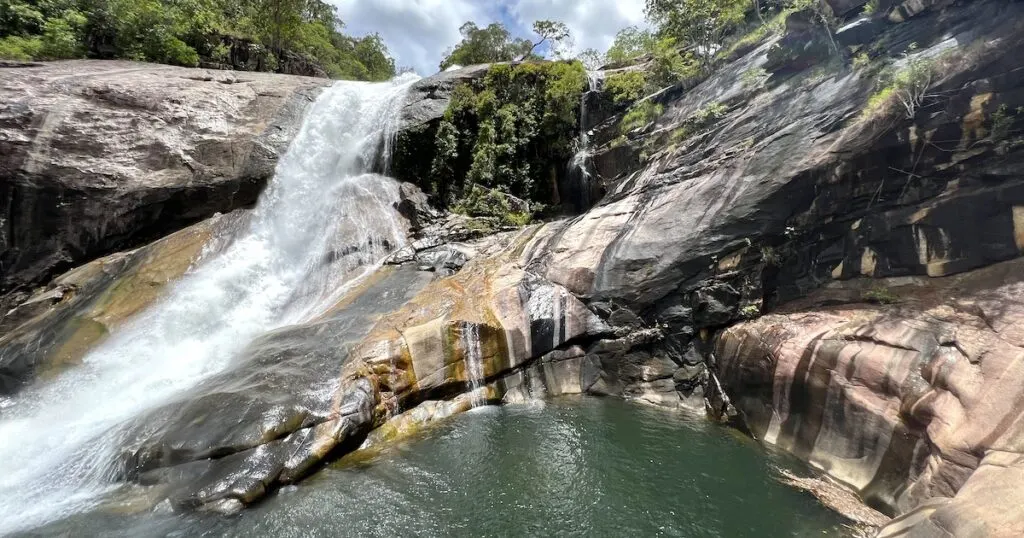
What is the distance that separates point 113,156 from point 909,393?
23194 millimetres

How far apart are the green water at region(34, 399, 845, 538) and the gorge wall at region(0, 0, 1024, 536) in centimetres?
78

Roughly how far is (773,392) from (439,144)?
695 inches

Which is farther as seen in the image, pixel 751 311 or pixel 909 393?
pixel 751 311

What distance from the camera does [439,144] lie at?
21.8 metres

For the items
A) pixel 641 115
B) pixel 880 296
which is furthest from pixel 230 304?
pixel 880 296

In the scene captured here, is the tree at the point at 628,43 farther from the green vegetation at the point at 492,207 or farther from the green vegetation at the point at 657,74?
the green vegetation at the point at 492,207

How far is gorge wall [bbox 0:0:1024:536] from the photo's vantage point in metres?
7.32

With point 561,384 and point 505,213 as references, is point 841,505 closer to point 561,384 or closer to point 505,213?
point 561,384

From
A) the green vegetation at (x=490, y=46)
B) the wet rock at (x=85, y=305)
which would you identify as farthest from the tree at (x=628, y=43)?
the wet rock at (x=85, y=305)

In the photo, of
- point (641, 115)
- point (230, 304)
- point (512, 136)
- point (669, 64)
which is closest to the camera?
point (230, 304)

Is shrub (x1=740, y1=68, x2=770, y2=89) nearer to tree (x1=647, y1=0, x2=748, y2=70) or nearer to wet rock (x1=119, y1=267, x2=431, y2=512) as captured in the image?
tree (x1=647, y1=0, x2=748, y2=70)

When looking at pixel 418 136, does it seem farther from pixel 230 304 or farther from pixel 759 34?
pixel 759 34

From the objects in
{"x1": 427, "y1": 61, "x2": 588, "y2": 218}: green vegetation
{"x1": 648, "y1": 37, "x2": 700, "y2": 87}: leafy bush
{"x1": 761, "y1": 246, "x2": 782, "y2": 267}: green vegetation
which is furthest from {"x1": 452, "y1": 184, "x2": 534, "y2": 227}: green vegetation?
{"x1": 761, "y1": 246, "x2": 782, "y2": 267}: green vegetation

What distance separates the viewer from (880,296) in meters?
9.21
